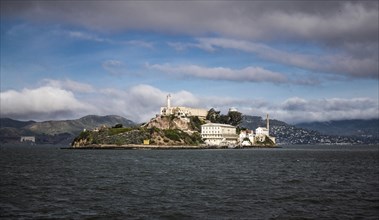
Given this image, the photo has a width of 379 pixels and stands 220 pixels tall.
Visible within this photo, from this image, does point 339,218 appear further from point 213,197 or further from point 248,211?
point 213,197

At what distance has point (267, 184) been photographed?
5491 cm

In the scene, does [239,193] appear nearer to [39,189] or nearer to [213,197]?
[213,197]

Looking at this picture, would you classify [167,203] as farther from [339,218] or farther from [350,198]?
[350,198]

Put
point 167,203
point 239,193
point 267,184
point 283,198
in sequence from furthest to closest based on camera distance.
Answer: point 267,184 → point 239,193 → point 283,198 → point 167,203

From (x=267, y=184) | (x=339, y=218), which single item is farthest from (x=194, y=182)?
(x=339, y=218)

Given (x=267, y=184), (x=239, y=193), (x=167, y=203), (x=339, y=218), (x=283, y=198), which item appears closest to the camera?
(x=339, y=218)

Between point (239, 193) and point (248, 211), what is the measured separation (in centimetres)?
1094

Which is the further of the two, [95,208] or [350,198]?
[350,198]

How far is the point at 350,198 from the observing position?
4238 cm

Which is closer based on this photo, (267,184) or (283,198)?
(283,198)

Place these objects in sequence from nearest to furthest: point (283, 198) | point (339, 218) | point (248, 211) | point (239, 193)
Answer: point (339, 218) → point (248, 211) → point (283, 198) → point (239, 193)

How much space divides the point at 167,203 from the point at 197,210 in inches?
172

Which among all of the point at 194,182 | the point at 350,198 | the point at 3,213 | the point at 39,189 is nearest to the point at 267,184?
the point at 194,182

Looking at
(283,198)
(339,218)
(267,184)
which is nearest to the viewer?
(339,218)
